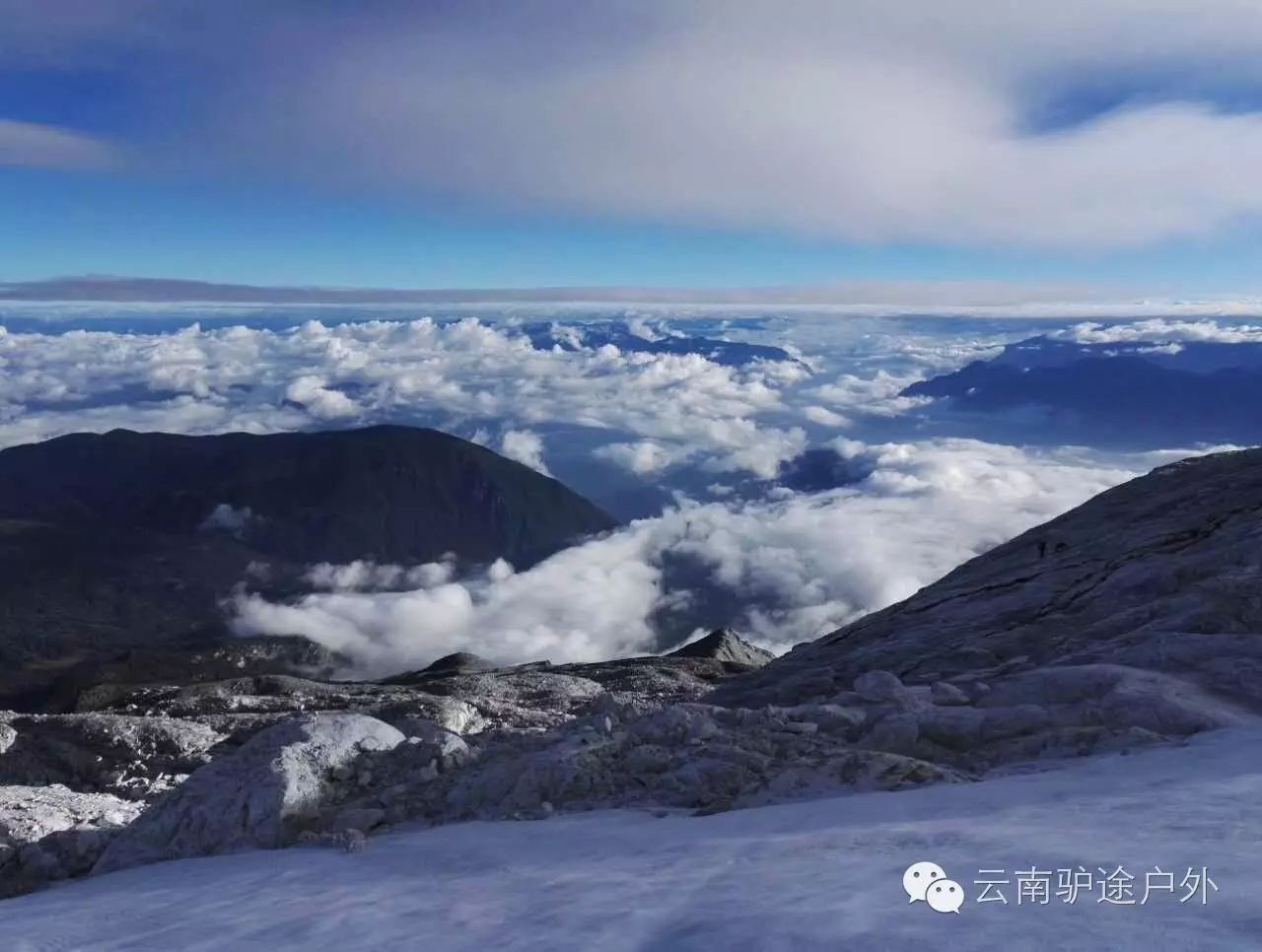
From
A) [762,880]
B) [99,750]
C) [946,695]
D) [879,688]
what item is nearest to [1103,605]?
[946,695]

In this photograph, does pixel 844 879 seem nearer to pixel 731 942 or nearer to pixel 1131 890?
pixel 731 942

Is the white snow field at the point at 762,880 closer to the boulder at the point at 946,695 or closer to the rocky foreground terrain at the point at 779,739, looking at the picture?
the rocky foreground terrain at the point at 779,739

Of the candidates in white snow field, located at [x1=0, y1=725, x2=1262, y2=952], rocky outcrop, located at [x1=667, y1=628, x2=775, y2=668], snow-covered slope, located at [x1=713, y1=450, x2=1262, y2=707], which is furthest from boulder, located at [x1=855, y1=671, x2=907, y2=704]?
rocky outcrop, located at [x1=667, y1=628, x2=775, y2=668]

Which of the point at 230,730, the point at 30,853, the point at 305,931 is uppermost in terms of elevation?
the point at 305,931

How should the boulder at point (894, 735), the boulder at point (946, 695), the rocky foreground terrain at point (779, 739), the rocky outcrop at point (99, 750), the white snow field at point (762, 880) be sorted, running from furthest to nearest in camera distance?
the rocky outcrop at point (99, 750) → the boulder at point (946, 695) → the boulder at point (894, 735) → the rocky foreground terrain at point (779, 739) → the white snow field at point (762, 880)

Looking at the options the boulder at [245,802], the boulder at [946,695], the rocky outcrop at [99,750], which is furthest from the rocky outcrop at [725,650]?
the boulder at [245,802]

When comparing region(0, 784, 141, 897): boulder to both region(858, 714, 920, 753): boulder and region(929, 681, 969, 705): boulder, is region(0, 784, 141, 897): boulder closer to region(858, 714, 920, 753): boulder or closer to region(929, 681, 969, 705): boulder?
region(858, 714, 920, 753): boulder

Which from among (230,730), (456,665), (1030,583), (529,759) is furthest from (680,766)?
(456,665)
